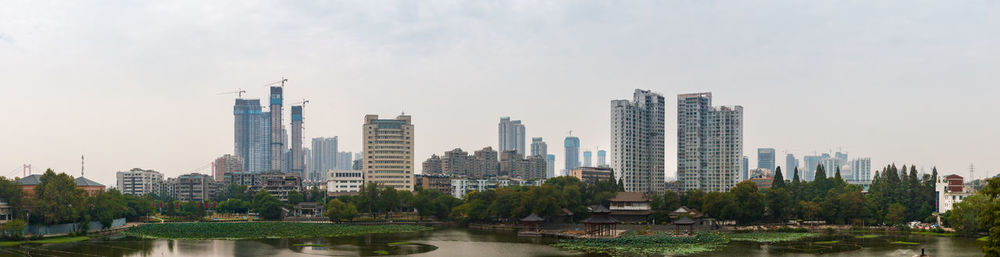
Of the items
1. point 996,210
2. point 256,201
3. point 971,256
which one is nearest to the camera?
point 996,210

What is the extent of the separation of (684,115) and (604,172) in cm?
3564

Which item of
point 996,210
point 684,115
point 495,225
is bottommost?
Answer: point 495,225

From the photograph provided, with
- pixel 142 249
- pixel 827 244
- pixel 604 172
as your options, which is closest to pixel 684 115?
pixel 604 172

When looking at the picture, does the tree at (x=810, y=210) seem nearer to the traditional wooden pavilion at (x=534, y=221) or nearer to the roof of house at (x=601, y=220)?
the roof of house at (x=601, y=220)

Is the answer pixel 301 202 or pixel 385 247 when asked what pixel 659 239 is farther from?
pixel 301 202

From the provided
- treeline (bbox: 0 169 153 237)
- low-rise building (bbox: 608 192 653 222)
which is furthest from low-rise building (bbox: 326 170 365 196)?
treeline (bbox: 0 169 153 237)

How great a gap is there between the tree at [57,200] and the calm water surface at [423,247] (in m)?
4.45

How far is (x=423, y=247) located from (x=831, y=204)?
143ft

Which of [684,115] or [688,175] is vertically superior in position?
[684,115]

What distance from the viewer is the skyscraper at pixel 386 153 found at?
13925 centimetres

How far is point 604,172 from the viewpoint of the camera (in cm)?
18475

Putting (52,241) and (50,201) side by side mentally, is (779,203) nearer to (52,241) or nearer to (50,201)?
(52,241)

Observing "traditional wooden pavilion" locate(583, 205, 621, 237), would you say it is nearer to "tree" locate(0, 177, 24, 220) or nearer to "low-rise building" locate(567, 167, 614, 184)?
"tree" locate(0, 177, 24, 220)

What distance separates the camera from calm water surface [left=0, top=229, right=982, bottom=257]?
173ft
